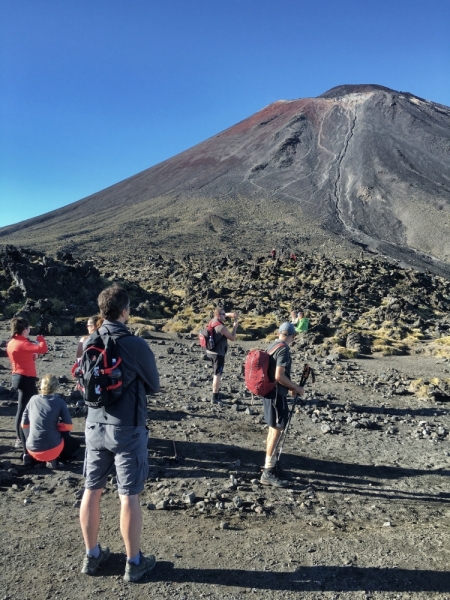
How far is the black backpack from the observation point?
304 centimetres

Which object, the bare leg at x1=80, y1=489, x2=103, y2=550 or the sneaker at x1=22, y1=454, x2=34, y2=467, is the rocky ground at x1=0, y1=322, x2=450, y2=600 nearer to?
the sneaker at x1=22, y1=454, x2=34, y2=467

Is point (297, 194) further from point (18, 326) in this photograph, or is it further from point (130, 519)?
point (130, 519)

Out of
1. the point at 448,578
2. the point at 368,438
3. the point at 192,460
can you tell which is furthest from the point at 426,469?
the point at 192,460

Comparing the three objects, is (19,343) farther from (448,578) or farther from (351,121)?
(351,121)

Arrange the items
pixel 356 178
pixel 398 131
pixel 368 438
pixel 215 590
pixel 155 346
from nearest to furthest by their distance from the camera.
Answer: pixel 215 590 → pixel 368 438 → pixel 155 346 → pixel 356 178 → pixel 398 131

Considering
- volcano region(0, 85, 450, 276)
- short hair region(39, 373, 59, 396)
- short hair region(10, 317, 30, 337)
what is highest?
volcano region(0, 85, 450, 276)

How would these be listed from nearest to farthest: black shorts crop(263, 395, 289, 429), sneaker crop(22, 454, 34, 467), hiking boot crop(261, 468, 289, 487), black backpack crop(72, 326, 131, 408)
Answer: black backpack crop(72, 326, 131, 408) → hiking boot crop(261, 468, 289, 487) → black shorts crop(263, 395, 289, 429) → sneaker crop(22, 454, 34, 467)

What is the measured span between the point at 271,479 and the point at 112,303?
2.83 metres

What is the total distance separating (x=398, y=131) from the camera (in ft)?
299

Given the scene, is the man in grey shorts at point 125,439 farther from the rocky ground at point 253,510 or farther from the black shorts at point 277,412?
the black shorts at point 277,412

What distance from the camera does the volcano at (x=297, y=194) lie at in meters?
54.4

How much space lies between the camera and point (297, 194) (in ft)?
246

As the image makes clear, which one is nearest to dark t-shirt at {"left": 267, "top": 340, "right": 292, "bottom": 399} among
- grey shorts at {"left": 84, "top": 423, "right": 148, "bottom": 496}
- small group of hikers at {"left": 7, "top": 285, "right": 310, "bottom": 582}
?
small group of hikers at {"left": 7, "top": 285, "right": 310, "bottom": 582}

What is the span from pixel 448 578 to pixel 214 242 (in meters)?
49.7
